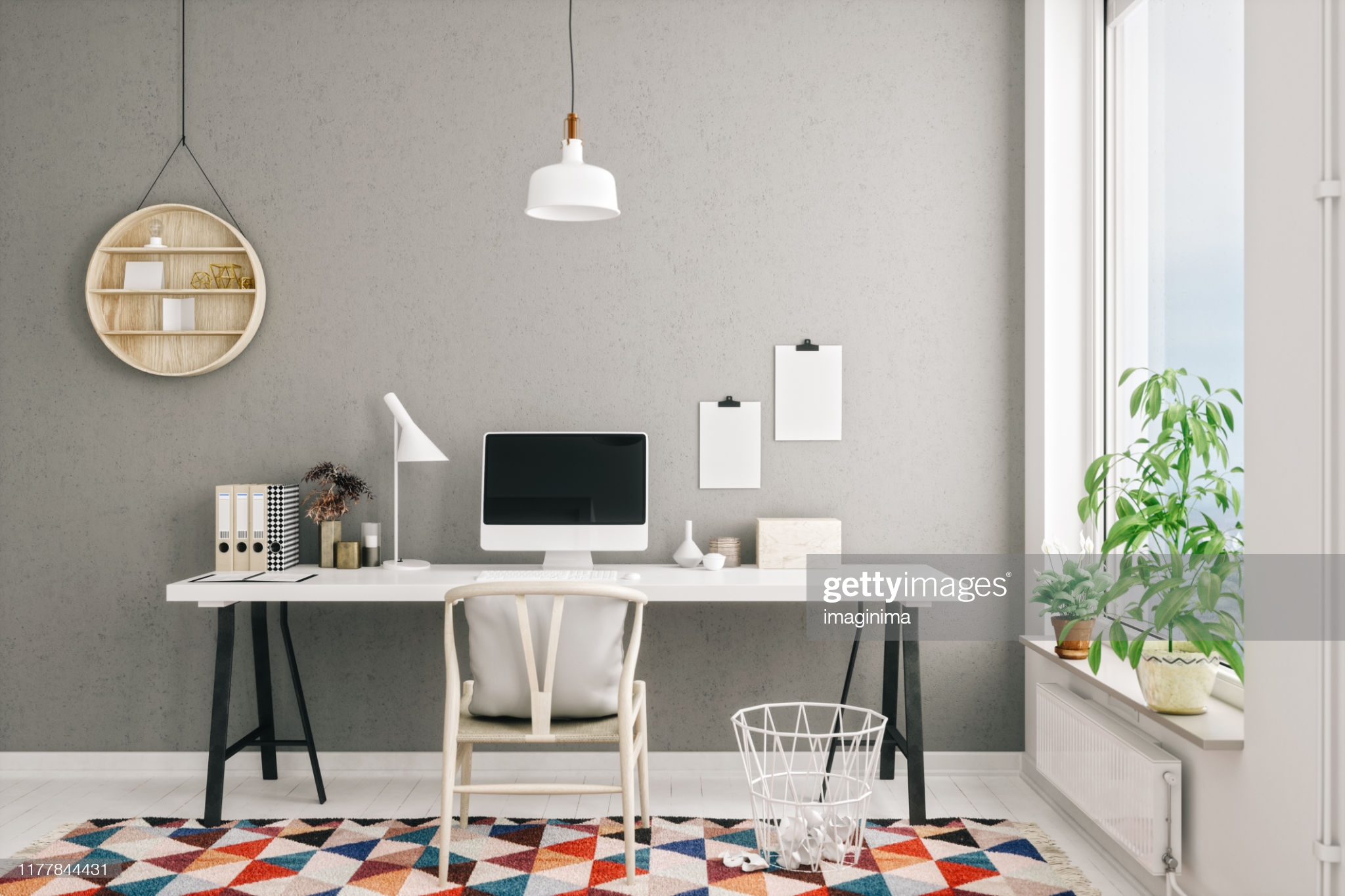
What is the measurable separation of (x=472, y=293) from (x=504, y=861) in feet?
5.99

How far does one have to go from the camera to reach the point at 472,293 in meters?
3.22

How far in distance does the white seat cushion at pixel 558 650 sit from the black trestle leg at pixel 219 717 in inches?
36.0

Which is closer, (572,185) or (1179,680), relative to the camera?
(1179,680)

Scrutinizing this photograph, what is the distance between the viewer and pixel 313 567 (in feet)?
10.2

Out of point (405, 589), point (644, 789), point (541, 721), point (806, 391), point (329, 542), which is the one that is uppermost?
point (806, 391)

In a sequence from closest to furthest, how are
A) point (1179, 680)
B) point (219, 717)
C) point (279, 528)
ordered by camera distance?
point (1179, 680), point (219, 717), point (279, 528)

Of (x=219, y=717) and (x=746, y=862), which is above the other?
(x=219, y=717)

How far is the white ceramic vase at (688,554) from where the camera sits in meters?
3.06

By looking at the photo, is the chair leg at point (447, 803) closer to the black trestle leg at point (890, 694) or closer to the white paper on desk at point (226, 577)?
the white paper on desk at point (226, 577)

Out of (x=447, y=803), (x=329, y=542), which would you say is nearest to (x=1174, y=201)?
(x=447, y=803)

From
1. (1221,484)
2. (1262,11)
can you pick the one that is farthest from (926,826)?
(1262,11)

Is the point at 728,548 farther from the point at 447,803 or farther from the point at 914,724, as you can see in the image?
the point at 447,803

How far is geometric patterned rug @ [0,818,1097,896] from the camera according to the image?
230 cm

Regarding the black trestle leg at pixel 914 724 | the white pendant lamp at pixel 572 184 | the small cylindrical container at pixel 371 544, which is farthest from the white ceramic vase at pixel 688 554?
the white pendant lamp at pixel 572 184
